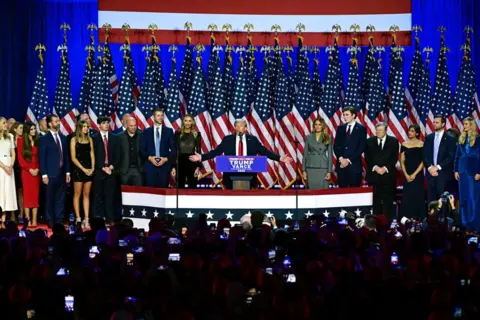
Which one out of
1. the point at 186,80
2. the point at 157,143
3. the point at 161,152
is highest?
the point at 186,80

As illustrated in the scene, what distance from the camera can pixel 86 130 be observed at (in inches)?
497

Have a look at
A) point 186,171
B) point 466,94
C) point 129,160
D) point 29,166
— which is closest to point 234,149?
point 186,171

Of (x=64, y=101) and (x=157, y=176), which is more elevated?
Answer: (x=64, y=101)

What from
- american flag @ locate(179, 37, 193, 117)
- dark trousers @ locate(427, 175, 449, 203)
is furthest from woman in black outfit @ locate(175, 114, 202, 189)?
dark trousers @ locate(427, 175, 449, 203)

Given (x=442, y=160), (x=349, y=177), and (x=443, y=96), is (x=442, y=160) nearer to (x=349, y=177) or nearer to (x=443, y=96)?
(x=349, y=177)

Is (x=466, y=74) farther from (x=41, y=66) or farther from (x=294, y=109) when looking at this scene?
(x=41, y=66)

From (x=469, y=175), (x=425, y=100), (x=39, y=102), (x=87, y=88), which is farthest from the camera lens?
(x=87, y=88)

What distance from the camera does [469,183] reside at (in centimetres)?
1217

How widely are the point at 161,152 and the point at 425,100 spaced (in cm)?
465

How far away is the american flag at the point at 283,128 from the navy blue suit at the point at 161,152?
2867mm

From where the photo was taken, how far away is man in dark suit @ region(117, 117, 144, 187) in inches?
496

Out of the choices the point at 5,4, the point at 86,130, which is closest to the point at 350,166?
the point at 86,130

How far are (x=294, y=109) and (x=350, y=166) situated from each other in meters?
2.41

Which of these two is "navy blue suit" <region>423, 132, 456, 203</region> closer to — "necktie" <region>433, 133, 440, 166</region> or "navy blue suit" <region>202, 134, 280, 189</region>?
"necktie" <region>433, 133, 440, 166</region>
